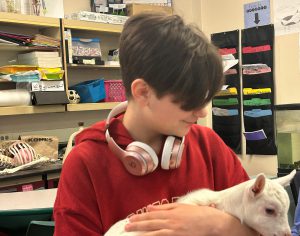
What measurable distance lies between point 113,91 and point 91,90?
12.8 inches

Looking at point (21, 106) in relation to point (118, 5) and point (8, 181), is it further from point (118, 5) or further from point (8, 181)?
point (118, 5)

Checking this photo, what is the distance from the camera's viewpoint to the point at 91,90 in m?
4.40

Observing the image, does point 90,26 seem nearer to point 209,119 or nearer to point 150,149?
point 209,119

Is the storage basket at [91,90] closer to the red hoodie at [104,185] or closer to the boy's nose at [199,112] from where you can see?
the red hoodie at [104,185]

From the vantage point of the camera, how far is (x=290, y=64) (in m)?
4.20

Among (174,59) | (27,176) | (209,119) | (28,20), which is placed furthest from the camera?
(209,119)

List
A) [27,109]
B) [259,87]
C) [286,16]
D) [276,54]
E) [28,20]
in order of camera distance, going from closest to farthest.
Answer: [27,109] → [28,20] → [286,16] → [276,54] → [259,87]

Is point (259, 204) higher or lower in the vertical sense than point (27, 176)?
higher

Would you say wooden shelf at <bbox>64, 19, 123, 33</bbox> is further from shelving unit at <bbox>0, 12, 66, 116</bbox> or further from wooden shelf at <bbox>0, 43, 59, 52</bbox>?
wooden shelf at <bbox>0, 43, 59, 52</bbox>

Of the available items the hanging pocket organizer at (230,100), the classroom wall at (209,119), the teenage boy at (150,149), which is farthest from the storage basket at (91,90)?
the teenage boy at (150,149)

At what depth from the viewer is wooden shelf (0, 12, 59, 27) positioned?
3.82 metres

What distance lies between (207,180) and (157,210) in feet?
0.73

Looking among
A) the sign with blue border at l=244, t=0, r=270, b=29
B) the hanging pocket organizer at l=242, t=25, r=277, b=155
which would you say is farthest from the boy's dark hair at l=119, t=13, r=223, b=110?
the sign with blue border at l=244, t=0, r=270, b=29

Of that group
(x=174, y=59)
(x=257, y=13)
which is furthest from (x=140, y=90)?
(x=257, y=13)
